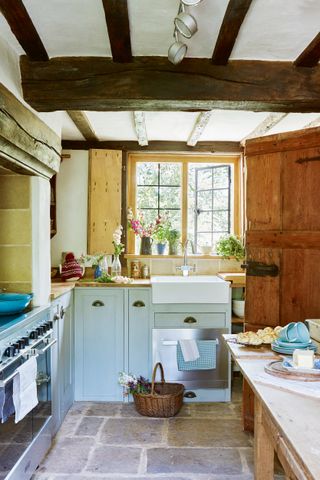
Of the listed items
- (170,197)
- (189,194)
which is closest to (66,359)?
(170,197)

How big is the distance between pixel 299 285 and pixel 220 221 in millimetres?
1826

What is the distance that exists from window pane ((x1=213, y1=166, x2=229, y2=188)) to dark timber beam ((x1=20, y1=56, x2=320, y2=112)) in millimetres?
2190

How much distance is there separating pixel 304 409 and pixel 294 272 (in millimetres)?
1702

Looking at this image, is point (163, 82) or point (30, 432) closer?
point (30, 432)

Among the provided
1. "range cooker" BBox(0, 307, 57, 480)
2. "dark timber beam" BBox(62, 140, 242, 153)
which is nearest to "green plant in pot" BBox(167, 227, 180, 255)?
"dark timber beam" BBox(62, 140, 242, 153)

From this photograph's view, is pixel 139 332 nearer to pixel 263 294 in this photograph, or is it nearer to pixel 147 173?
pixel 263 294

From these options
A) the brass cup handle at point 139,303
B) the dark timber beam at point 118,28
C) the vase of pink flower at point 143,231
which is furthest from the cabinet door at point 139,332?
the dark timber beam at point 118,28

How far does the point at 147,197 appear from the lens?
480cm

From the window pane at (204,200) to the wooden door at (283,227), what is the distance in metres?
1.53

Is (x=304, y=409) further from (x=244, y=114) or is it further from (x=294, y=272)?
(x=244, y=114)

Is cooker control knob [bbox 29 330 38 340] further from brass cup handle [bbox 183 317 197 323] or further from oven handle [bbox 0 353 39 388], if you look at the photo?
brass cup handle [bbox 183 317 197 323]

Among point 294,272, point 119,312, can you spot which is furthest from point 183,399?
point 294,272

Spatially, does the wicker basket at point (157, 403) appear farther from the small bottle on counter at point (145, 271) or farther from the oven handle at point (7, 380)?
the oven handle at point (7, 380)

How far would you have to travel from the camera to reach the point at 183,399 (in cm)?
388
